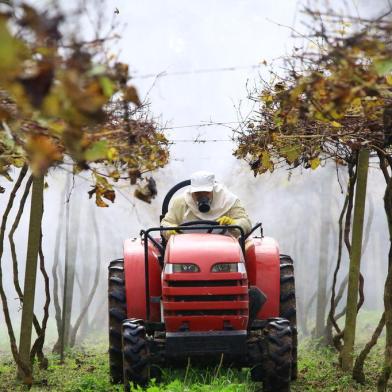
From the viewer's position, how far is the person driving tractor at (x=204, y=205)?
850 cm

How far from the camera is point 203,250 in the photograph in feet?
24.7

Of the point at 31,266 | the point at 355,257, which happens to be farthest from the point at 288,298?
the point at 31,266

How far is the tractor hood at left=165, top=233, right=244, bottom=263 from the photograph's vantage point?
7.49m

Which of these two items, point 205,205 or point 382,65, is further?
point 205,205

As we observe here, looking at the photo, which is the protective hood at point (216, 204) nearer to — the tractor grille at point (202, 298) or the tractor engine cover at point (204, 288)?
the tractor engine cover at point (204, 288)

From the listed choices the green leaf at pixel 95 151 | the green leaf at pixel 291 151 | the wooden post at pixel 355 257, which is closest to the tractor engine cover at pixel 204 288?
the green leaf at pixel 291 151

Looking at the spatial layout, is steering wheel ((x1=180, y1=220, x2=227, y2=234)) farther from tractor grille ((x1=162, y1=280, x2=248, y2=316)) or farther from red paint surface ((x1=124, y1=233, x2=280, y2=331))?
tractor grille ((x1=162, y1=280, x2=248, y2=316))

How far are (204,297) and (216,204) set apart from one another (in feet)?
4.37

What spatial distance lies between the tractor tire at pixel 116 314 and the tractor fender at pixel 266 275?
1.20 meters

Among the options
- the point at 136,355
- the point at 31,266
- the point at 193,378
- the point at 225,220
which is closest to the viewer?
the point at 136,355

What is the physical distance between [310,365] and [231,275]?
377 centimetres

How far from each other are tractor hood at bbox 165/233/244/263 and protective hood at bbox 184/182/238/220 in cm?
82

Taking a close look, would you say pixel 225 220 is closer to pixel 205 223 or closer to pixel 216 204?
pixel 205 223

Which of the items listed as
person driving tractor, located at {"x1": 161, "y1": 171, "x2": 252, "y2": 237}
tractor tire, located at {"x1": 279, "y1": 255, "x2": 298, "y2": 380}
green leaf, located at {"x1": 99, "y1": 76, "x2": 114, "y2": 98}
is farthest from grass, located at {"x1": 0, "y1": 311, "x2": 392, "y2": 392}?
green leaf, located at {"x1": 99, "y1": 76, "x2": 114, "y2": 98}
